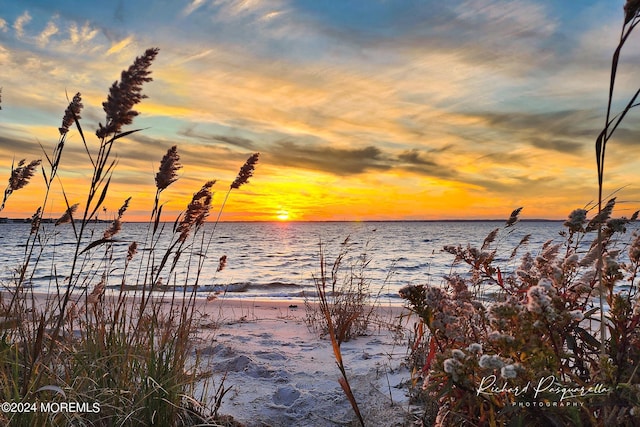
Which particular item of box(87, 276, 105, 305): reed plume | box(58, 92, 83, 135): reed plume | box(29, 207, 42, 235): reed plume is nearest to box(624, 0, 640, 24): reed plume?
box(58, 92, 83, 135): reed plume

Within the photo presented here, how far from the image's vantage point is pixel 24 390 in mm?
2174

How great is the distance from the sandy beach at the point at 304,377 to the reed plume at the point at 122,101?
2182mm

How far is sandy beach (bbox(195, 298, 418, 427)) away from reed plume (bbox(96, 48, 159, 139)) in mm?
2182

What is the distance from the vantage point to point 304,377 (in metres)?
4.61

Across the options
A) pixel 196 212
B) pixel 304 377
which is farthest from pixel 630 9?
pixel 304 377

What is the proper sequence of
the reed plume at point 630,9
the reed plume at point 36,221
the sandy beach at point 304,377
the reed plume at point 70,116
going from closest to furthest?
the reed plume at point 630,9, the reed plume at point 70,116, the sandy beach at point 304,377, the reed plume at point 36,221

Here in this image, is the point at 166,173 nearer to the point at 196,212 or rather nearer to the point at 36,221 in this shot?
the point at 196,212

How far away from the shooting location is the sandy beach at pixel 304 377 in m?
3.68

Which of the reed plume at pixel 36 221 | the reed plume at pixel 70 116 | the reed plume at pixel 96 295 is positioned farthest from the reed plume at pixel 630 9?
the reed plume at pixel 36 221

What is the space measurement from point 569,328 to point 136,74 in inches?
88.2

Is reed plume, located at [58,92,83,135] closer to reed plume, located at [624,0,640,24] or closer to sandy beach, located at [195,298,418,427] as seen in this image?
sandy beach, located at [195,298,418,427]

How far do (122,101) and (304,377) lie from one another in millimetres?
3415

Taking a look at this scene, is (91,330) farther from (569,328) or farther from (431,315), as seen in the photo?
(569,328)

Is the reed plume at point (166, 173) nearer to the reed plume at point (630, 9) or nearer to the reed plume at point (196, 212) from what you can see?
the reed plume at point (196, 212)
